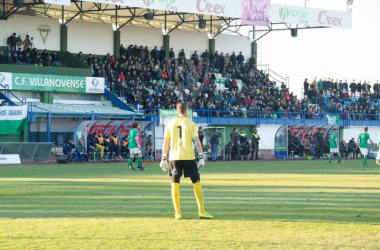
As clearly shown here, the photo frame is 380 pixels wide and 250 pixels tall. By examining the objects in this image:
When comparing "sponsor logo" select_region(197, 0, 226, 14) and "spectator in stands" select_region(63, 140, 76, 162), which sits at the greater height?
"sponsor logo" select_region(197, 0, 226, 14)

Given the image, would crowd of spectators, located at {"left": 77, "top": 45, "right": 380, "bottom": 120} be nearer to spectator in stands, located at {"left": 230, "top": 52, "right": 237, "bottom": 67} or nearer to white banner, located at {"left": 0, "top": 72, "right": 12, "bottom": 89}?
spectator in stands, located at {"left": 230, "top": 52, "right": 237, "bottom": 67}

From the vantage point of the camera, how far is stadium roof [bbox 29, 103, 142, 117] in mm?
38250

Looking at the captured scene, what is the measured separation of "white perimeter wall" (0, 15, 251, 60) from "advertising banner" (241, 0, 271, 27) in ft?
33.7

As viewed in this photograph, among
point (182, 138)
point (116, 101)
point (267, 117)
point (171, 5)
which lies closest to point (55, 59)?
point (116, 101)

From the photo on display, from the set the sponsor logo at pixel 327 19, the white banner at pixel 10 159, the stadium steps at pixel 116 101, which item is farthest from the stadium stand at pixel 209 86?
the white banner at pixel 10 159

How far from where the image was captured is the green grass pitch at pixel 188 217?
8922mm

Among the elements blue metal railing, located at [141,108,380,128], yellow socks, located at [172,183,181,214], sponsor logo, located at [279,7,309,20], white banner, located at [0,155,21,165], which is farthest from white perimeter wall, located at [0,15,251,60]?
yellow socks, located at [172,183,181,214]

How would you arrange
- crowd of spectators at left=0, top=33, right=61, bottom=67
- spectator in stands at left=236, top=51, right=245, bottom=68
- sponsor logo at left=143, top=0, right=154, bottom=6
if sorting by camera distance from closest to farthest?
crowd of spectators at left=0, top=33, right=61, bottom=67 < sponsor logo at left=143, top=0, right=154, bottom=6 < spectator in stands at left=236, top=51, right=245, bottom=68

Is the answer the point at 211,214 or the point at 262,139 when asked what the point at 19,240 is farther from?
the point at 262,139

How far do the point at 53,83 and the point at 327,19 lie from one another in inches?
839

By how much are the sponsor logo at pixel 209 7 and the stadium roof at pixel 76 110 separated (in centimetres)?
856

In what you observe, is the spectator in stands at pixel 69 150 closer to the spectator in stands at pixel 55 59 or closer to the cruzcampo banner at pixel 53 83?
the cruzcampo banner at pixel 53 83

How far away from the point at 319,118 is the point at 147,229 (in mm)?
43550

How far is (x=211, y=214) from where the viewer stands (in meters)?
11.9
